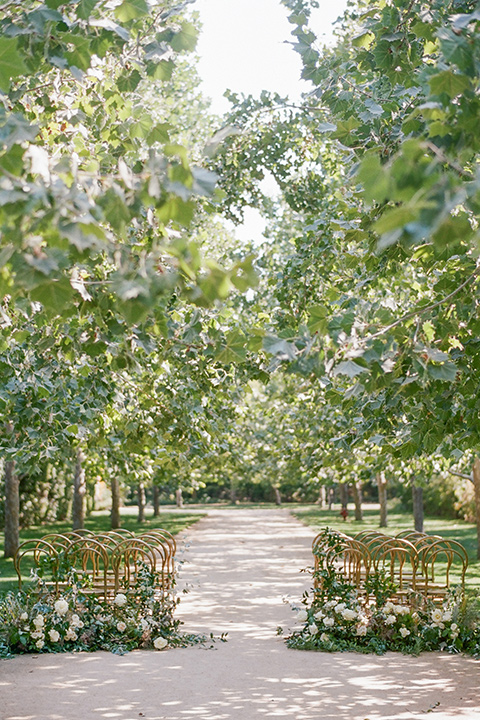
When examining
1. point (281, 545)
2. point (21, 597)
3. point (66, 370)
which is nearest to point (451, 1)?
point (66, 370)

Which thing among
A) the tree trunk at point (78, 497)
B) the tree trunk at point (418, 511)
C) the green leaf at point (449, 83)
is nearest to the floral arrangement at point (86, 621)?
the green leaf at point (449, 83)

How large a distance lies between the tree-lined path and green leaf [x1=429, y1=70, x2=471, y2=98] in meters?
4.59

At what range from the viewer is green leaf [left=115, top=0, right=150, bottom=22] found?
3.46m

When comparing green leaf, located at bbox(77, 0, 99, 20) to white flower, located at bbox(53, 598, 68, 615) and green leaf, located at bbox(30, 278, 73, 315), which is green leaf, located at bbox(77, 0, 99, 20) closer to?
green leaf, located at bbox(30, 278, 73, 315)

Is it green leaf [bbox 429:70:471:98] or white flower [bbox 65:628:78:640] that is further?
white flower [bbox 65:628:78:640]

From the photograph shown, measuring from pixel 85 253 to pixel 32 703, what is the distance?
4580mm

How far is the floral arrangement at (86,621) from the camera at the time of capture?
24.1 feet

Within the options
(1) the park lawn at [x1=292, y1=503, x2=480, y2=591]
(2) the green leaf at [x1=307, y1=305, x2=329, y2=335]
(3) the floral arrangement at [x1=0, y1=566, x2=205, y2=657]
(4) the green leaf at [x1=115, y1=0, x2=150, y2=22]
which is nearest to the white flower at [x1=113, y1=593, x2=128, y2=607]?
(3) the floral arrangement at [x1=0, y1=566, x2=205, y2=657]

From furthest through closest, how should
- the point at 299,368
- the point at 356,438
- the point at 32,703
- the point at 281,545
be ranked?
the point at 281,545
the point at 356,438
the point at 32,703
the point at 299,368

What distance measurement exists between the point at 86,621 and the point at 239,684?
215 centimetres

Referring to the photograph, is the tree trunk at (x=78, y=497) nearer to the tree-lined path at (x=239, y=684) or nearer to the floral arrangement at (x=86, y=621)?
the tree-lined path at (x=239, y=684)

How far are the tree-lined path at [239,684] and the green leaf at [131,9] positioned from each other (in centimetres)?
468

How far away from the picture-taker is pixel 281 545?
18.3m

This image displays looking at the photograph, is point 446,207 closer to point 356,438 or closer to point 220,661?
point 356,438
